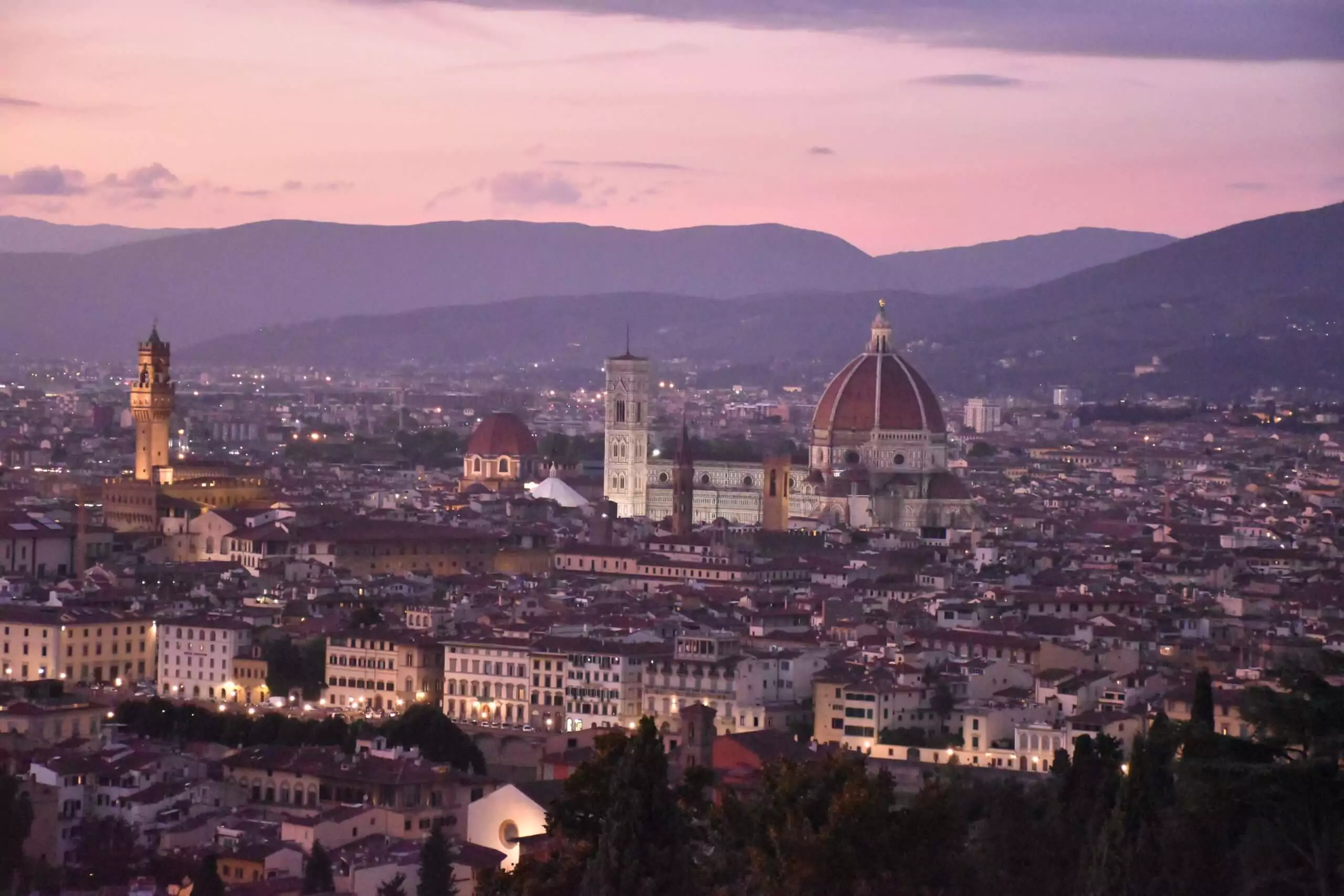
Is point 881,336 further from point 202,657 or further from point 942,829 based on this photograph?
point 942,829

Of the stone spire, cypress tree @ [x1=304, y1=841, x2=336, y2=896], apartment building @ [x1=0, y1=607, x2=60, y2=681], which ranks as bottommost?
cypress tree @ [x1=304, y1=841, x2=336, y2=896]

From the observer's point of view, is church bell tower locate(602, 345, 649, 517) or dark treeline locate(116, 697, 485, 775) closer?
dark treeline locate(116, 697, 485, 775)

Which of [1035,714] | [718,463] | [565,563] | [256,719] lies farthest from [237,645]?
[718,463]

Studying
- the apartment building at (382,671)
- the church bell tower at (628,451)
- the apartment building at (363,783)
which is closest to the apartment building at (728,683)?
the apartment building at (382,671)

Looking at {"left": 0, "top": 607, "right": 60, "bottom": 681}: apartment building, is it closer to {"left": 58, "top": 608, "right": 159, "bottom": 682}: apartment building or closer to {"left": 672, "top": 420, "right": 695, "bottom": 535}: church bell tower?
{"left": 58, "top": 608, "right": 159, "bottom": 682}: apartment building

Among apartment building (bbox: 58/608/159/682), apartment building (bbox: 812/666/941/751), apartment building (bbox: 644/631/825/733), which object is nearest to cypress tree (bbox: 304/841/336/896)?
apartment building (bbox: 812/666/941/751)

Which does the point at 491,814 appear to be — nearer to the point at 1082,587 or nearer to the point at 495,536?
the point at 1082,587
